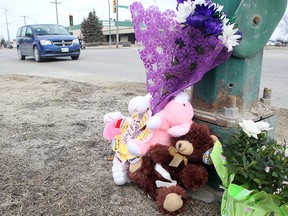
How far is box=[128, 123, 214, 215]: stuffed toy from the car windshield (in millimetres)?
12511

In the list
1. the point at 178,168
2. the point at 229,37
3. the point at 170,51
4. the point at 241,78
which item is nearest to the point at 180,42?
the point at 170,51

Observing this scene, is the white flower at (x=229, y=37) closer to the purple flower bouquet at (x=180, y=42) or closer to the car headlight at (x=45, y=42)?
the purple flower bouquet at (x=180, y=42)

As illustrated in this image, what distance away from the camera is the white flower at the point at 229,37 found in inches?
69.6

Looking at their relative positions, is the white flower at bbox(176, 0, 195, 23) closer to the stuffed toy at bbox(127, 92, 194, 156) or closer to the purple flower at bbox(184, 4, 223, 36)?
the purple flower at bbox(184, 4, 223, 36)

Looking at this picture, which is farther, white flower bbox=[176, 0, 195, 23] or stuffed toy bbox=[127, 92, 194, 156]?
stuffed toy bbox=[127, 92, 194, 156]

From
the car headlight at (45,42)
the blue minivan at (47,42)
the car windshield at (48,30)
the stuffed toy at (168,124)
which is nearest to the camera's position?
the stuffed toy at (168,124)

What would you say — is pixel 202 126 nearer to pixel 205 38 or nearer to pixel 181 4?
pixel 205 38

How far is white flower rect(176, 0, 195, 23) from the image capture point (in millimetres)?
1801

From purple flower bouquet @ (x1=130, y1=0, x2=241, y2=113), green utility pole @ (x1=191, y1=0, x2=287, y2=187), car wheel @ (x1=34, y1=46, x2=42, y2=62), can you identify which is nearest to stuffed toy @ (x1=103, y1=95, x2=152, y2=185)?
purple flower bouquet @ (x1=130, y1=0, x2=241, y2=113)

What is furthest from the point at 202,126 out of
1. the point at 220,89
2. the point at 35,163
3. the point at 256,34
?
the point at 35,163

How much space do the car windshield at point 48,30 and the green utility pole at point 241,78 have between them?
12.3m

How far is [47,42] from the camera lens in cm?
1242

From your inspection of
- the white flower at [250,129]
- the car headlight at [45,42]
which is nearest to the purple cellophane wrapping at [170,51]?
the white flower at [250,129]

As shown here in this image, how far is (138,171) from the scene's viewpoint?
2104 mm
